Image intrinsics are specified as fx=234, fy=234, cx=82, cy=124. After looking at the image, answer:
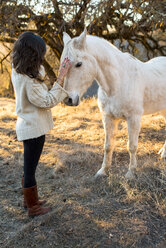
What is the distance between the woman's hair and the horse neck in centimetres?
89

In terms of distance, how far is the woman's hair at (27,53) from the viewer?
6.87 ft

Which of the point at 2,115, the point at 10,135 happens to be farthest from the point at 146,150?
the point at 2,115

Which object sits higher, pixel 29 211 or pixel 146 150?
pixel 29 211

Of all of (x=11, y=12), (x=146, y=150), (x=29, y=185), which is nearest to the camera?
(x=29, y=185)

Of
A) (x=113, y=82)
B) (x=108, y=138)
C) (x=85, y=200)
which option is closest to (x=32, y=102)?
(x=113, y=82)

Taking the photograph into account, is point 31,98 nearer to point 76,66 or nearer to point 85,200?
point 76,66

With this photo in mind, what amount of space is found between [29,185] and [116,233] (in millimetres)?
995

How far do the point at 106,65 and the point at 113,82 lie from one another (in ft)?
0.76

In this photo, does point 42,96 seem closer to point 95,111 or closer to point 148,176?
point 148,176

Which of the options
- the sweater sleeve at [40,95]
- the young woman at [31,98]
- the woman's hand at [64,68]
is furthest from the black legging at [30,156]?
the woman's hand at [64,68]

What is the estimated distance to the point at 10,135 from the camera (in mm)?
5387

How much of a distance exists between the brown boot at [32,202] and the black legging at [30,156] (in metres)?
0.05

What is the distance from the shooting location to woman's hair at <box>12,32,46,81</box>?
209 centimetres

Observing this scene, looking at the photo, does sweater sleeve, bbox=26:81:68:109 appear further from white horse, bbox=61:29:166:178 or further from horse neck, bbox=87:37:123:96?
horse neck, bbox=87:37:123:96
